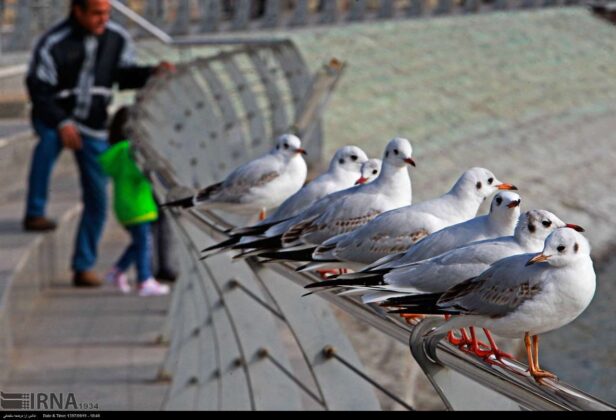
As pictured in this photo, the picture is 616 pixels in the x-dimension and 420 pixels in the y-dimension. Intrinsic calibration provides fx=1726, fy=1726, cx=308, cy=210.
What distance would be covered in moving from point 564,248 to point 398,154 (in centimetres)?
112

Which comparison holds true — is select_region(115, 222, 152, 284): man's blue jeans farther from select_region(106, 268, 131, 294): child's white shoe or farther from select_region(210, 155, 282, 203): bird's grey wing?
select_region(210, 155, 282, 203): bird's grey wing

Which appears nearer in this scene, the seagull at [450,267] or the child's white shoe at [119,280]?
the seagull at [450,267]

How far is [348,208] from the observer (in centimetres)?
398

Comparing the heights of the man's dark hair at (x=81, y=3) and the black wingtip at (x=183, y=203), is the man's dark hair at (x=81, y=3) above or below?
below

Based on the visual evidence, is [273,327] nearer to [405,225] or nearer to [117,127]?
[405,225]

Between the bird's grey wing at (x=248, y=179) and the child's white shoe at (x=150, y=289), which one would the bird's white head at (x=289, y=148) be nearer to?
the bird's grey wing at (x=248, y=179)

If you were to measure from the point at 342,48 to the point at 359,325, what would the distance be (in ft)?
61.5

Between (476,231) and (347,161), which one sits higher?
(476,231)

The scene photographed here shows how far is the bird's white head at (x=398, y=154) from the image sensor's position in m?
4.04

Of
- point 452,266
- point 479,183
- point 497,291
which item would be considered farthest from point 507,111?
point 497,291

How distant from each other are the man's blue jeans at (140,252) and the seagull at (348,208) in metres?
4.87

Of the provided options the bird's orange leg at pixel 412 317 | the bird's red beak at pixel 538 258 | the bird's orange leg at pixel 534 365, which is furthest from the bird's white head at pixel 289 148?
the bird's red beak at pixel 538 258

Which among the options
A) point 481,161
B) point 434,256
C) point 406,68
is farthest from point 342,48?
point 434,256
